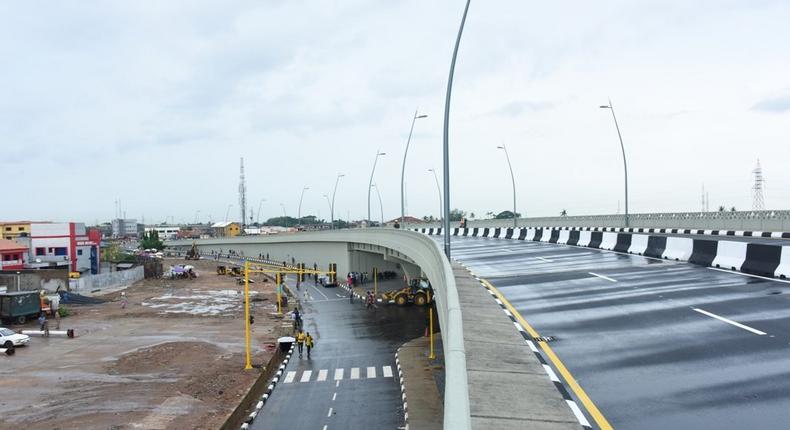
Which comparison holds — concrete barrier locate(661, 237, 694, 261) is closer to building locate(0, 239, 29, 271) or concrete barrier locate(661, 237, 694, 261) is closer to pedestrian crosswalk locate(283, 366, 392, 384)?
pedestrian crosswalk locate(283, 366, 392, 384)

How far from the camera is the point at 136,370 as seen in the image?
26.9 meters

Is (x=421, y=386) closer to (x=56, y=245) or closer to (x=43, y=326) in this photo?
(x=43, y=326)

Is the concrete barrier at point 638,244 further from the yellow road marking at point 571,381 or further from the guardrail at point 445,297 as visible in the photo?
the yellow road marking at point 571,381

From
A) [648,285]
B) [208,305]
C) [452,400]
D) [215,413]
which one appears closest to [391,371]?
[215,413]

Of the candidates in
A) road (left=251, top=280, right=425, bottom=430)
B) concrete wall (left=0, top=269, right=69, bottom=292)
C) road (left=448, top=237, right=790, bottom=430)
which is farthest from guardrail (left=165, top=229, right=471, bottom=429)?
concrete wall (left=0, top=269, right=69, bottom=292)

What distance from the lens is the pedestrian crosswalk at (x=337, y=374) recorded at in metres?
24.8

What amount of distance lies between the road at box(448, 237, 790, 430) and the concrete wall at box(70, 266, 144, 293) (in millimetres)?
50363

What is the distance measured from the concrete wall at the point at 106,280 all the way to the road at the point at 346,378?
27851mm

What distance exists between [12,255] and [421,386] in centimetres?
5680

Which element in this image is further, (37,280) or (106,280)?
(106,280)

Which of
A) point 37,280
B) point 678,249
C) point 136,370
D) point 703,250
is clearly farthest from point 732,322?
point 37,280

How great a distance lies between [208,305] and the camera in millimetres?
50625

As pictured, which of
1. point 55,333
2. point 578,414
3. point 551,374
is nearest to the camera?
point 578,414

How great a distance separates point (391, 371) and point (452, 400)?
21.6m
